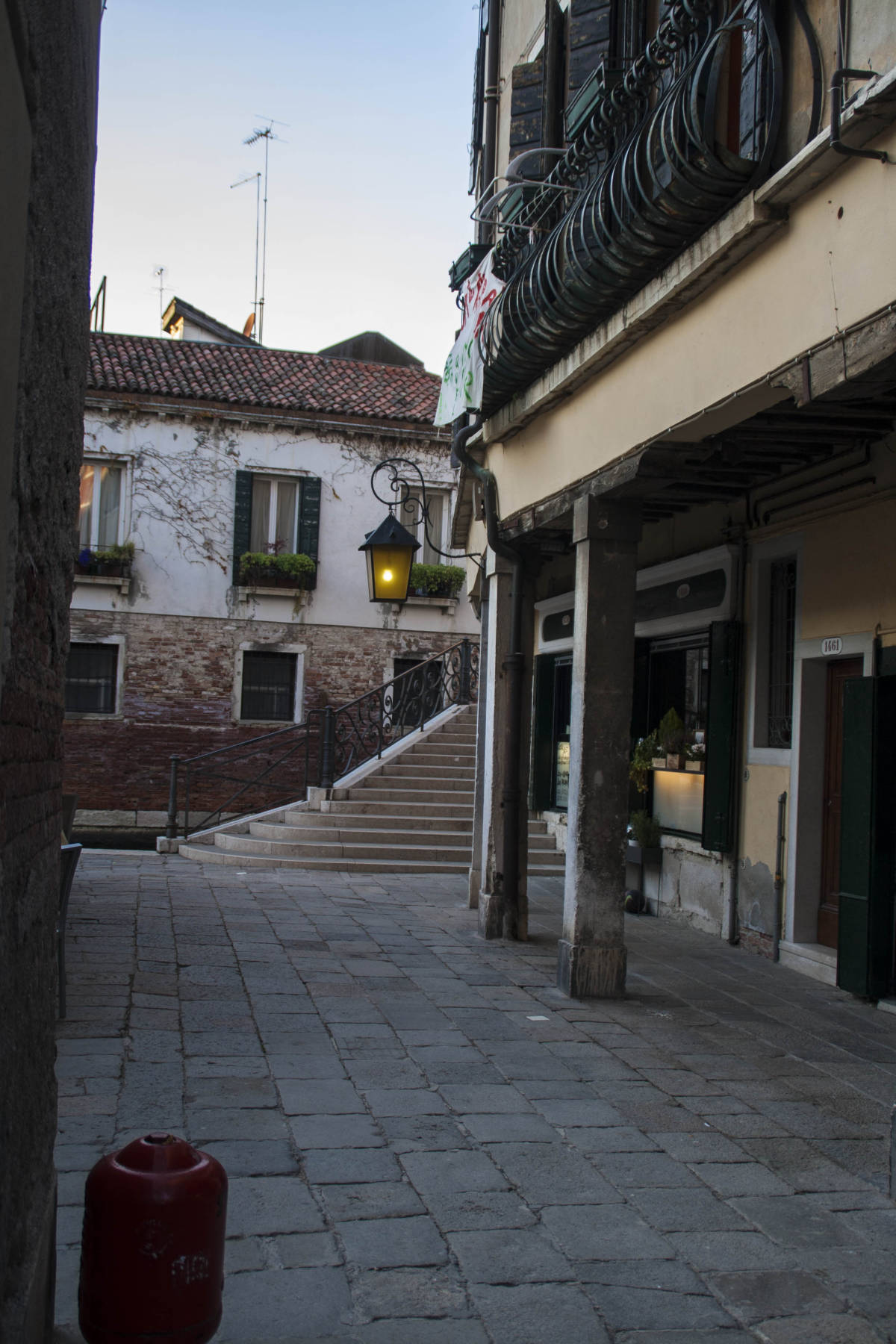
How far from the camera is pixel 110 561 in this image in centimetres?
2056

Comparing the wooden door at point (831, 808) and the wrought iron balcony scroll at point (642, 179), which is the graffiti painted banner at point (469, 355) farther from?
the wooden door at point (831, 808)

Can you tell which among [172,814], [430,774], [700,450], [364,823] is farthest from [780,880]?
[172,814]

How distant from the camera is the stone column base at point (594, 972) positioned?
23.0 ft

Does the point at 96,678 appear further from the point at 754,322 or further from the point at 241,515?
the point at 754,322

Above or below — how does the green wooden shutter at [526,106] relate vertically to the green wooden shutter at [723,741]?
above

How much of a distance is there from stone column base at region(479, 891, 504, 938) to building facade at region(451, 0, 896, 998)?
0.03m

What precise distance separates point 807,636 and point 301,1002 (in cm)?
404

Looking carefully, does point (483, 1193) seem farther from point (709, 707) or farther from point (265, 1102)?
point (709, 707)

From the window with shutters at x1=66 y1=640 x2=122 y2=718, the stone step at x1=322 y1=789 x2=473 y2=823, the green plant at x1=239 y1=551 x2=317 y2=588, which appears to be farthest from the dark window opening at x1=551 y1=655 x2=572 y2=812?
the window with shutters at x1=66 y1=640 x2=122 y2=718

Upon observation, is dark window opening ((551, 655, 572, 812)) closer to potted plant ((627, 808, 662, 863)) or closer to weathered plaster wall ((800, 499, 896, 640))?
potted plant ((627, 808, 662, 863))

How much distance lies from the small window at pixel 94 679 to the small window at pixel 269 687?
2.20 metres

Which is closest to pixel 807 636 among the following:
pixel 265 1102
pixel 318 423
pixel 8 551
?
pixel 265 1102

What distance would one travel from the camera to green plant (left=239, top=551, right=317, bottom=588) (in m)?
21.1

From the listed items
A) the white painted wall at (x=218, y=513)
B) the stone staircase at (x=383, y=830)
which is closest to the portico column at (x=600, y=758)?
the stone staircase at (x=383, y=830)
